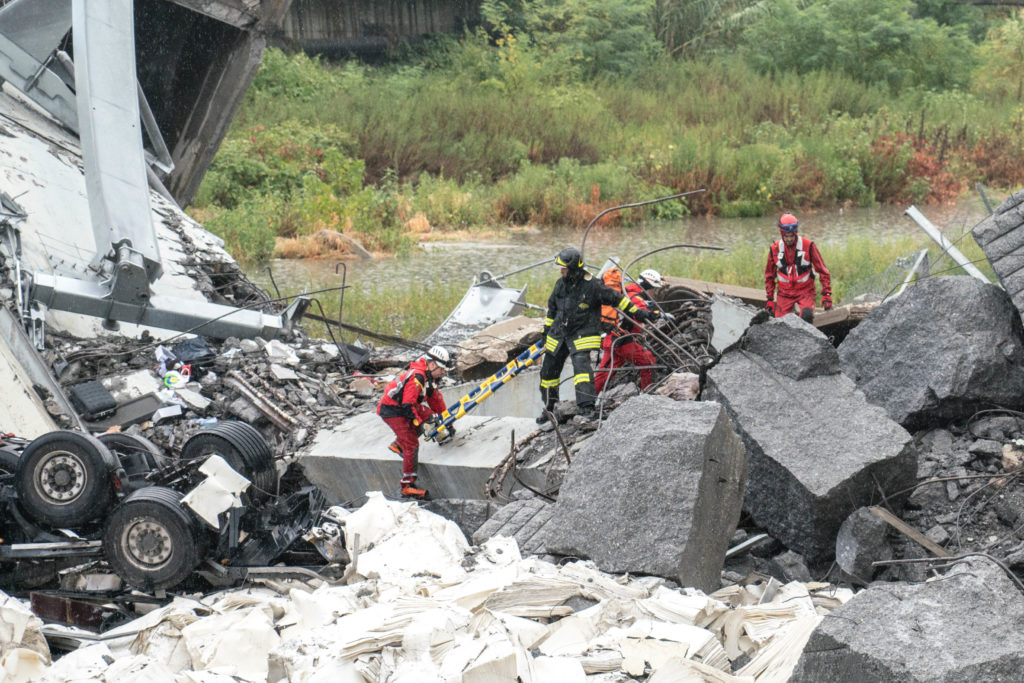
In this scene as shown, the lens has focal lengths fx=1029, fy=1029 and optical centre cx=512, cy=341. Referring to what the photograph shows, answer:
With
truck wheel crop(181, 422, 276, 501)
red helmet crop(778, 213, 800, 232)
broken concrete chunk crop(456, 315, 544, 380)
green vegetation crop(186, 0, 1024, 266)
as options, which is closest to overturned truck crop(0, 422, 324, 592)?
truck wheel crop(181, 422, 276, 501)

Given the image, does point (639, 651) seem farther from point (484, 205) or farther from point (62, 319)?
point (484, 205)

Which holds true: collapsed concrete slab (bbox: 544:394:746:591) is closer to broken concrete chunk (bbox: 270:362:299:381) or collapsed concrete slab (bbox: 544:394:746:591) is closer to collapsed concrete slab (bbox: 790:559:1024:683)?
collapsed concrete slab (bbox: 790:559:1024:683)

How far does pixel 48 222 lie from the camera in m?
10.4

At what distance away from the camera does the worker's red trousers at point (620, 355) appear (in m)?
7.86

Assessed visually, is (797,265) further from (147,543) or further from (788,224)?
(147,543)

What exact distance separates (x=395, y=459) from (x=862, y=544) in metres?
3.42

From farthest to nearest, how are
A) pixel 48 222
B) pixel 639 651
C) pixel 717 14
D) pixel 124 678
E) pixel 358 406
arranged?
pixel 717 14
pixel 48 222
pixel 358 406
pixel 124 678
pixel 639 651

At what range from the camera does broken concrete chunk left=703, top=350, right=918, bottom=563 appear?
17.3 ft

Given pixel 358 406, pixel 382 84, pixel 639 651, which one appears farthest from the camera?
pixel 382 84

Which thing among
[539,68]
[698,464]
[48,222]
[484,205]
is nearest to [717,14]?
[539,68]

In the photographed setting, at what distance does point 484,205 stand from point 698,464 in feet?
48.6

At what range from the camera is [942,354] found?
634cm

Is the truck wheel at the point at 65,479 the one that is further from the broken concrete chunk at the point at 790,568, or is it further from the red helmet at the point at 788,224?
the red helmet at the point at 788,224

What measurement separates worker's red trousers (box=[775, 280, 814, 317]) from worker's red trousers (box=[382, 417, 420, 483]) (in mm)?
3444
